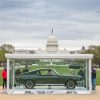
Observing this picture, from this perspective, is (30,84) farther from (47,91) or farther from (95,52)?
(95,52)

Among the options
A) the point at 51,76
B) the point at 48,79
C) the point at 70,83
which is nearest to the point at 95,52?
the point at 70,83

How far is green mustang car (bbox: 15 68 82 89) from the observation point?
30.3 metres

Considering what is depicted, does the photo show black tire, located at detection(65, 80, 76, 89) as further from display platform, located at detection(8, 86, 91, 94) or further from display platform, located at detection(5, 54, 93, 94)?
display platform, located at detection(8, 86, 91, 94)

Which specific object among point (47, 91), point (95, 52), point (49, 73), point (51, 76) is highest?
point (95, 52)

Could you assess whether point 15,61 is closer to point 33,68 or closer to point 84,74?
point 33,68

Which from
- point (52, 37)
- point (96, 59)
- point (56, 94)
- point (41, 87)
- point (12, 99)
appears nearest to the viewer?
point (12, 99)

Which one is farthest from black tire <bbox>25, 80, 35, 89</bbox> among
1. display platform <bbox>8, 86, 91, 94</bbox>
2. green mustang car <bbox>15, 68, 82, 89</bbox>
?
display platform <bbox>8, 86, 91, 94</bbox>

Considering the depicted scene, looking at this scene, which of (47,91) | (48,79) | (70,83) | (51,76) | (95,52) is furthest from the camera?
(95,52)

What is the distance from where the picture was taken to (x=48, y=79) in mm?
30312

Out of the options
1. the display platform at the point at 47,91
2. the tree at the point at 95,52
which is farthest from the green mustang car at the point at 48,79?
the tree at the point at 95,52

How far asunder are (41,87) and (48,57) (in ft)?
7.44

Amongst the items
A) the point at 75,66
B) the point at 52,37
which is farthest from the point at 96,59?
the point at 75,66

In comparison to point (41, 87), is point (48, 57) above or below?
above

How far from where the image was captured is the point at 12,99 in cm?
2525
